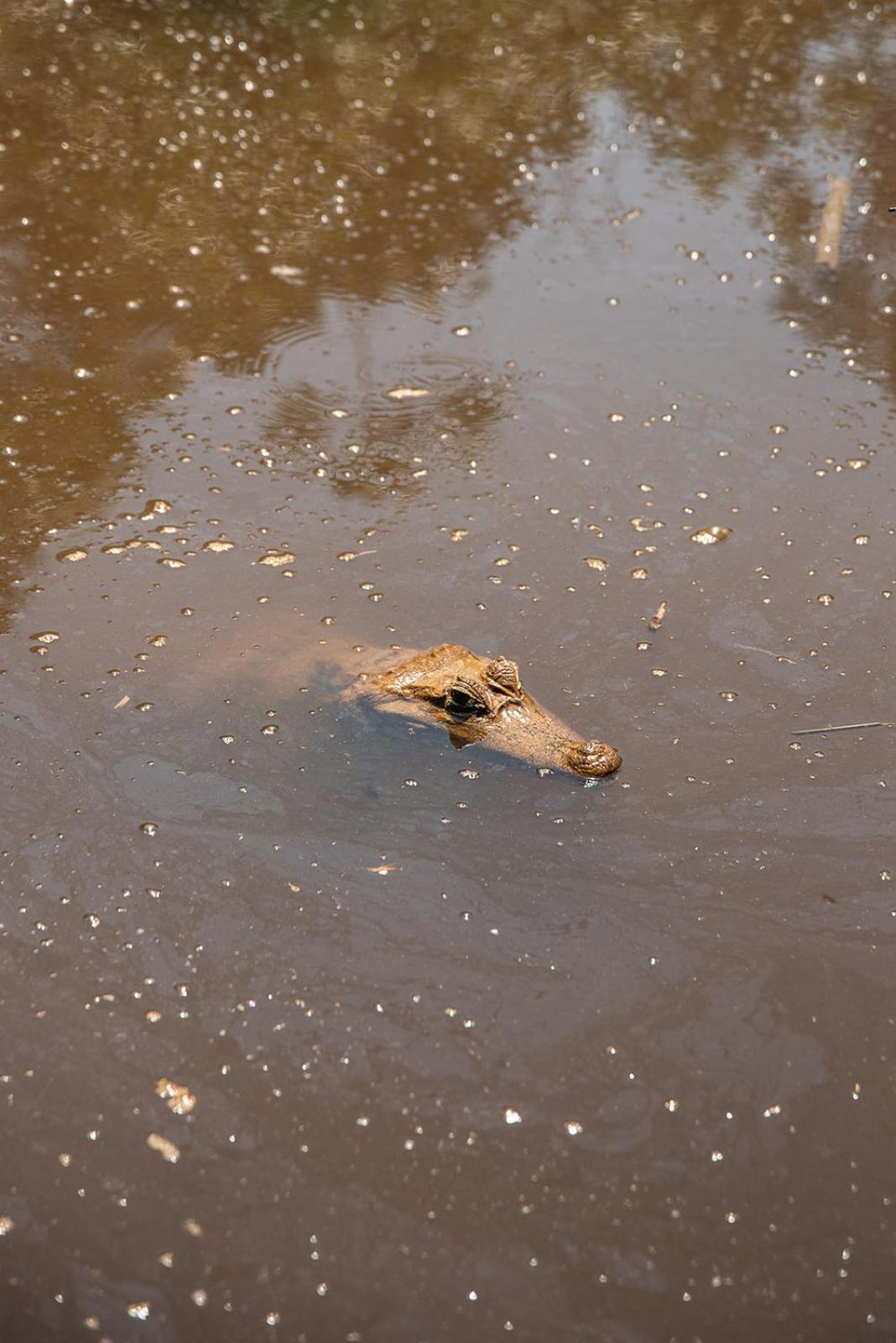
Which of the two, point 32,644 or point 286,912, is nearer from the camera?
point 286,912

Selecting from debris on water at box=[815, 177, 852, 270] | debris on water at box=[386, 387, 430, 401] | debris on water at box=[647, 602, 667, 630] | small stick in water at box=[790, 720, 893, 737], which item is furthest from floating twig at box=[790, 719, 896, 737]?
debris on water at box=[815, 177, 852, 270]

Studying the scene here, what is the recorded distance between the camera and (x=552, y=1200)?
2.80 metres

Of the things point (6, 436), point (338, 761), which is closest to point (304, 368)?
point (6, 436)

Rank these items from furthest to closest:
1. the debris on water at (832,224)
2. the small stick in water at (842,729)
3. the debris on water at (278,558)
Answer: the debris on water at (832,224) < the debris on water at (278,558) < the small stick in water at (842,729)

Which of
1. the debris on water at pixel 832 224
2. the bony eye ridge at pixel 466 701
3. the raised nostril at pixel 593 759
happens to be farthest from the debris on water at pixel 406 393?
the debris on water at pixel 832 224

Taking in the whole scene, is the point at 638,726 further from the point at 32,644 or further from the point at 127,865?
the point at 32,644

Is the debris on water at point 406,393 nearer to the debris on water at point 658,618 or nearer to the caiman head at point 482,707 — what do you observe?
the debris on water at point 658,618

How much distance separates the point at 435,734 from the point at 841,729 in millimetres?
1473

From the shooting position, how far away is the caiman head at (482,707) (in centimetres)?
379

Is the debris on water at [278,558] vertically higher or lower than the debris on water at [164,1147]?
higher

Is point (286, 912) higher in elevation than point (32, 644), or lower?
lower

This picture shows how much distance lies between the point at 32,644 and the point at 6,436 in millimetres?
1368

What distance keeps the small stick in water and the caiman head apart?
2.38 feet

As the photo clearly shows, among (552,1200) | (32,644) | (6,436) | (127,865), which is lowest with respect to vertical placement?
(552,1200)
